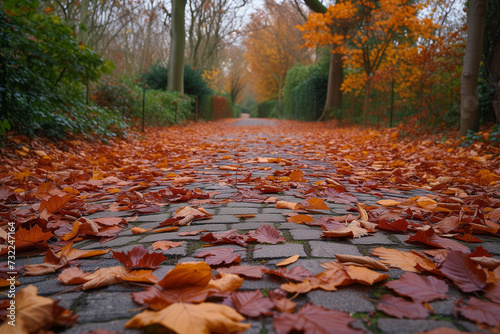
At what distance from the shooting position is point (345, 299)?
3.80 feet

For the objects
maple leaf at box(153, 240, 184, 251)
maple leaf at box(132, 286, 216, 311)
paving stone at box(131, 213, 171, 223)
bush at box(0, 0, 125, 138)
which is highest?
bush at box(0, 0, 125, 138)

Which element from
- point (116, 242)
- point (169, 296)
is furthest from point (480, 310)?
point (116, 242)

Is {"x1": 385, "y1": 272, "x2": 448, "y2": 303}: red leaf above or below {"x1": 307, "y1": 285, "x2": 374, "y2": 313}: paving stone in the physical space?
above

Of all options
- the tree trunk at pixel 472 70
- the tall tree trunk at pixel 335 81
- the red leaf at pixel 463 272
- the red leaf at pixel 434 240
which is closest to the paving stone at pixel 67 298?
the red leaf at pixel 463 272

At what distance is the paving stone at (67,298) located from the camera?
115 cm

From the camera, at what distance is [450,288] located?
122 cm

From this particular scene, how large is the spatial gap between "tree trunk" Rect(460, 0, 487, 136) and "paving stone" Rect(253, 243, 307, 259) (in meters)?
Result: 5.91

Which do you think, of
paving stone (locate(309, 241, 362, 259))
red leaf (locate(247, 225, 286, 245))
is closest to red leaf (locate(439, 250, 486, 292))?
paving stone (locate(309, 241, 362, 259))

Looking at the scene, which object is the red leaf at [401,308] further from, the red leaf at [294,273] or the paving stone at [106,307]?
the paving stone at [106,307]

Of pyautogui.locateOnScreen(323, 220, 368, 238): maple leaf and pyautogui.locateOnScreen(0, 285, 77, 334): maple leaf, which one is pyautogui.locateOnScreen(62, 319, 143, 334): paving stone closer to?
pyautogui.locateOnScreen(0, 285, 77, 334): maple leaf

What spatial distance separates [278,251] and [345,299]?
1.54 ft

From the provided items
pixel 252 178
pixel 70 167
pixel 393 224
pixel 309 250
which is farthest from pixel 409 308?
pixel 70 167

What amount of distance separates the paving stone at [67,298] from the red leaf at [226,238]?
65 cm

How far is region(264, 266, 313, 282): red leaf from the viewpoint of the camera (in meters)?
1.27
